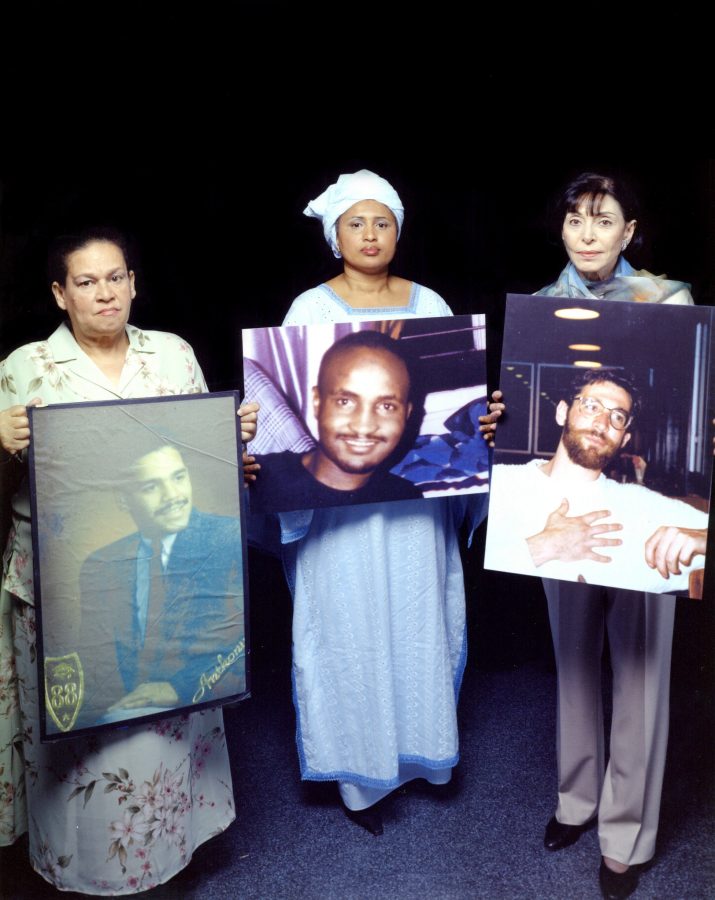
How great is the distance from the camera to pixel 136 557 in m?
1.75

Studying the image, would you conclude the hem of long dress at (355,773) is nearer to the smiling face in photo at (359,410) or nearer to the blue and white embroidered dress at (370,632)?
the blue and white embroidered dress at (370,632)

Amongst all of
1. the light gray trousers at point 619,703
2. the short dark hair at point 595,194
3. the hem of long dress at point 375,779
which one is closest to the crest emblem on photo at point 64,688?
the hem of long dress at point 375,779

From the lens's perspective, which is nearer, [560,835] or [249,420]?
Result: [249,420]

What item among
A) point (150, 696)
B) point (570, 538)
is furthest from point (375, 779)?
point (570, 538)

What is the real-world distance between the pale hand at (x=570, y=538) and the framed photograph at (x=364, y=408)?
0.23 meters

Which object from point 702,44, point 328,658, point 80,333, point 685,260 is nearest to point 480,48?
point 702,44

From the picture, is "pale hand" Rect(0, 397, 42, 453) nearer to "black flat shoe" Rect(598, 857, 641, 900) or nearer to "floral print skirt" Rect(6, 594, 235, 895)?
"floral print skirt" Rect(6, 594, 235, 895)

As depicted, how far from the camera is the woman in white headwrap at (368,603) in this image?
2.15 m

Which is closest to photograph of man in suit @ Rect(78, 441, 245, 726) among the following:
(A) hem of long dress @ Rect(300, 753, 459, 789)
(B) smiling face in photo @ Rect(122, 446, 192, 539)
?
(B) smiling face in photo @ Rect(122, 446, 192, 539)

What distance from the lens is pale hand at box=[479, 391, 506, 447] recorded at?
1.95 meters

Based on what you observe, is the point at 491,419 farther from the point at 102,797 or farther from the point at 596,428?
the point at 102,797

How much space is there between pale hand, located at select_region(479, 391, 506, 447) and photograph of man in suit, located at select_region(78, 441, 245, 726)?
593 mm

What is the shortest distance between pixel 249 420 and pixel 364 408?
0.25 meters

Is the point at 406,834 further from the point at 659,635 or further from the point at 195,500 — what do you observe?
the point at 195,500
